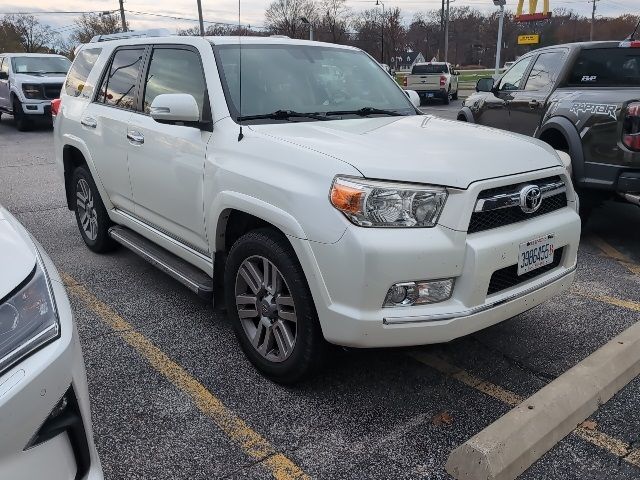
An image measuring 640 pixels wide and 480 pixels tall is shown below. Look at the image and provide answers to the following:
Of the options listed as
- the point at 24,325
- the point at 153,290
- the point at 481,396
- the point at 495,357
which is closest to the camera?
the point at 24,325

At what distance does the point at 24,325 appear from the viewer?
1662 millimetres

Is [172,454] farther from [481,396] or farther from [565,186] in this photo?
[565,186]

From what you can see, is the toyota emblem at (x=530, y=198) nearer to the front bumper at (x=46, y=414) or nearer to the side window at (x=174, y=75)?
the side window at (x=174, y=75)

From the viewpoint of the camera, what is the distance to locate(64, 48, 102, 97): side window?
5371mm

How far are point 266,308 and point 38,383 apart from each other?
1660mm

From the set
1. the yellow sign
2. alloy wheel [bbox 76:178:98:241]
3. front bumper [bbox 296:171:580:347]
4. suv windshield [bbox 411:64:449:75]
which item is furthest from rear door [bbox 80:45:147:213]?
the yellow sign

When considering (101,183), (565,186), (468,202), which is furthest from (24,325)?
(101,183)

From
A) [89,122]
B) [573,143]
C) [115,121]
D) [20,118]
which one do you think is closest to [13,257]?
[115,121]

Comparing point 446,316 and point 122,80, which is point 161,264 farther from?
point 446,316

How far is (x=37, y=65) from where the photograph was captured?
57.1 ft

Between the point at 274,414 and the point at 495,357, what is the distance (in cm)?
143

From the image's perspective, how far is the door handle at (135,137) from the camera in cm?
420

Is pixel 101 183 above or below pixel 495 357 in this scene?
above

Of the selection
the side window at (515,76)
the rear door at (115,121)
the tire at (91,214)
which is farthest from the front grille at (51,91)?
the side window at (515,76)
